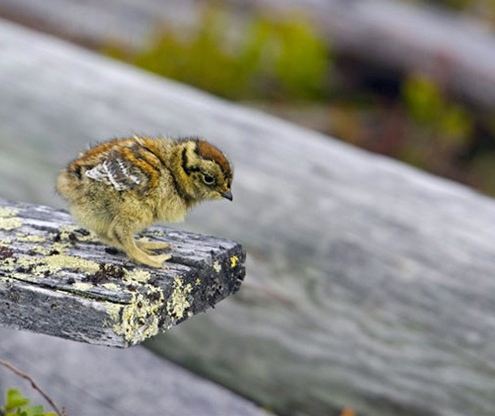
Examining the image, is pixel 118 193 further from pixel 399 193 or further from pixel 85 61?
pixel 85 61

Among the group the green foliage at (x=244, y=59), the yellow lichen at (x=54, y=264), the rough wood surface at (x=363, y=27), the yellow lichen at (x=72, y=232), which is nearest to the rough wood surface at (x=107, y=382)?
the yellow lichen at (x=72, y=232)

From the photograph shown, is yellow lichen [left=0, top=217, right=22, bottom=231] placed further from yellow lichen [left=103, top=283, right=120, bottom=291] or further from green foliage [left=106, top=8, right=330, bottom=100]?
green foliage [left=106, top=8, right=330, bottom=100]

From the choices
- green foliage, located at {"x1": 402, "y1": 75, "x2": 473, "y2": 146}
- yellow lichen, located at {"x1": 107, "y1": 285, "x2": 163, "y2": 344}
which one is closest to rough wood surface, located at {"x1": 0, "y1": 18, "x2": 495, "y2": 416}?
yellow lichen, located at {"x1": 107, "y1": 285, "x2": 163, "y2": 344}

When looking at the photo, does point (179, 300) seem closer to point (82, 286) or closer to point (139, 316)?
point (139, 316)

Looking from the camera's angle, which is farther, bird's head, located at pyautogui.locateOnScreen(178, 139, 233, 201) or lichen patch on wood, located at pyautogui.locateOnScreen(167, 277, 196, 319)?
bird's head, located at pyautogui.locateOnScreen(178, 139, 233, 201)

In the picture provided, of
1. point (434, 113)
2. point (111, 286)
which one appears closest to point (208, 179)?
point (111, 286)

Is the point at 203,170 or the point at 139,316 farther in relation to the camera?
the point at 203,170

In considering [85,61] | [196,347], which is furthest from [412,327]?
[85,61]
